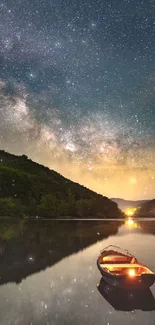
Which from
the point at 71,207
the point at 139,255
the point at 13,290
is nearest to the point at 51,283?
the point at 13,290

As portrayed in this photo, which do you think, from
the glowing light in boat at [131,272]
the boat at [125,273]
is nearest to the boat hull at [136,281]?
the boat at [125,273]

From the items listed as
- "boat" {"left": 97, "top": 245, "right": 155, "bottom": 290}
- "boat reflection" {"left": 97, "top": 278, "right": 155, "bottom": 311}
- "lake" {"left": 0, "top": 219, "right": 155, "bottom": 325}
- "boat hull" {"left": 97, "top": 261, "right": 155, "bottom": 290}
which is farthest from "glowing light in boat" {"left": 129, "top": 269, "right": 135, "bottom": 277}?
"lake" {"left": 0, "top": 219, "right": 155, "bottom": 325}

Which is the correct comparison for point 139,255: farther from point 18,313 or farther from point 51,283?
point 18,313

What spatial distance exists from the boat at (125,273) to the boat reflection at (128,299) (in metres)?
0.58

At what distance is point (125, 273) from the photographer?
21.1 metres

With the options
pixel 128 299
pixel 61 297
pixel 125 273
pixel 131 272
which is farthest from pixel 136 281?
pixel 61 297

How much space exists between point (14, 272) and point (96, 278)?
677 cm

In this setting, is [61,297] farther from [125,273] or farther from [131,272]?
[131,272]

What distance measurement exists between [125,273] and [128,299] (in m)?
1.84

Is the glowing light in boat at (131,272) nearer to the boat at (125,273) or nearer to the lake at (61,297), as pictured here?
the boat at (125,273)

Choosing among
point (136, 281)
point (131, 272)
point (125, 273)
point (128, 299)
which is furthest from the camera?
point (131, 272)

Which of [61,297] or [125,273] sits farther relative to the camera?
[125,273]

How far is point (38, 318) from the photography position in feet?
53.9

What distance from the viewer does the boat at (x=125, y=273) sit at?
19.9 m
